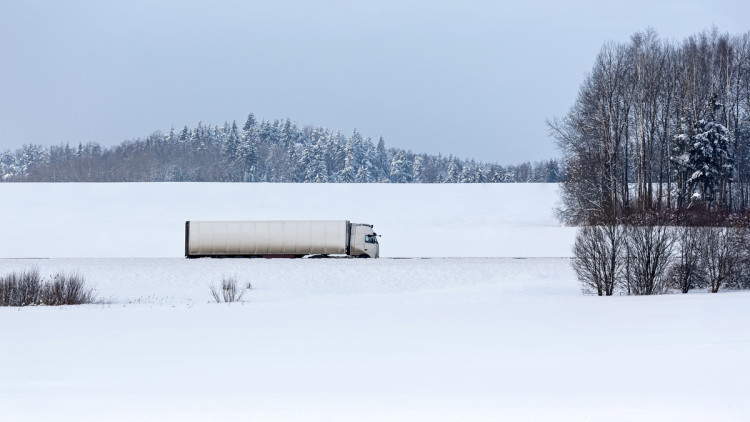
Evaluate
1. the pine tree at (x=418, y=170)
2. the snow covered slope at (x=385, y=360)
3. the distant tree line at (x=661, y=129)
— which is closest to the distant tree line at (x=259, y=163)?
the pine tree at (x=418, y=170)

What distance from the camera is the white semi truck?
4147cm

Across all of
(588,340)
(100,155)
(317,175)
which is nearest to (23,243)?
(588,340)

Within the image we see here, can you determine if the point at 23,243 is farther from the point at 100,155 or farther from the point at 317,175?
the point at 100,155

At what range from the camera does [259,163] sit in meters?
128

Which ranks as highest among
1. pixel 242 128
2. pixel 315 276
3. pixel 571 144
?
pixel 242 128

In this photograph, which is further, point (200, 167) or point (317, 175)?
point (200, 167)

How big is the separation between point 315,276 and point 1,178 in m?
150

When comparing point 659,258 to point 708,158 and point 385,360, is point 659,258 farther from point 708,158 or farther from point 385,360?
point 708,158

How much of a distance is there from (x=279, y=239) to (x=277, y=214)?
22805mm

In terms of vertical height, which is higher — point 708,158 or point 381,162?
point 381,162

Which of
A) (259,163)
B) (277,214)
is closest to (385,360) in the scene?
(277,214)

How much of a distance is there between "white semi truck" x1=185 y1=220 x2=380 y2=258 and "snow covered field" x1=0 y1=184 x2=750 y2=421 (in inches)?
158

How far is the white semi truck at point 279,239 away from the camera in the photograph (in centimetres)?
4147

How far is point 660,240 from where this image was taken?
1177 inches
